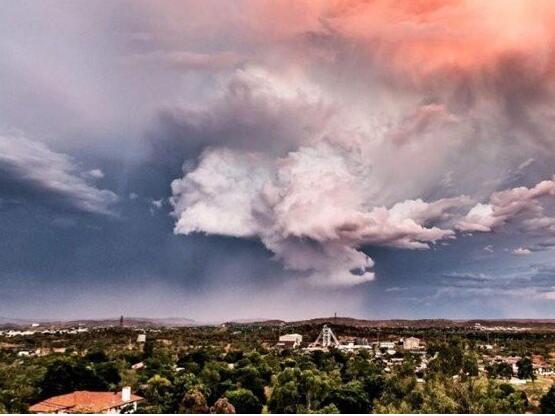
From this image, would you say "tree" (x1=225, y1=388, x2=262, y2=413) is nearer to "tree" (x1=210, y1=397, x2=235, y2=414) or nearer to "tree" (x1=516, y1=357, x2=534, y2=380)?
"tree" (x1=210, y1=397, x2=235, y2=414)

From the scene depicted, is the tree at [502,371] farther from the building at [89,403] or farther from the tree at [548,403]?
the building at [89,403]

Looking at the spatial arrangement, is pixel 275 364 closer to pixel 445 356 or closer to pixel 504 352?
pixel 445 356

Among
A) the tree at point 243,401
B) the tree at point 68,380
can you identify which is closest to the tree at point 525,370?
the tree at point 243,401

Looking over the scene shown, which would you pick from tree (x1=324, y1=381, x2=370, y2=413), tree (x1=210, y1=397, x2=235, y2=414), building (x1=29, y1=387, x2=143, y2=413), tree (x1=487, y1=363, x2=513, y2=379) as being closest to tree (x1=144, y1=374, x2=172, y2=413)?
building (x1=29, y1=387, x2=143, y2=413)

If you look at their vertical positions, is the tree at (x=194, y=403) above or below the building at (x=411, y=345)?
below

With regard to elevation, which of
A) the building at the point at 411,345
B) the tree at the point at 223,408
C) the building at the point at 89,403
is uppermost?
the building at the point at 411,345

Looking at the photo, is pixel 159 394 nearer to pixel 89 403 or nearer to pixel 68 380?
pixel 89 403

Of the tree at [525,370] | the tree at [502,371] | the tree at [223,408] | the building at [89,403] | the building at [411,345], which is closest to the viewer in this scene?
the tree at [223,408]
